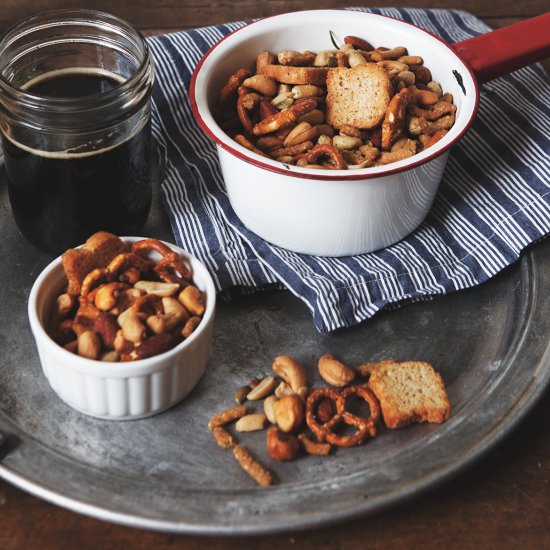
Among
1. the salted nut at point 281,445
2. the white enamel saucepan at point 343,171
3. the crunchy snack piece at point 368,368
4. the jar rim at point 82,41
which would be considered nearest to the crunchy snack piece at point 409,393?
the crunchy snack piece at point 368,368

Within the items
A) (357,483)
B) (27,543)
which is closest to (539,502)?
(357,483)

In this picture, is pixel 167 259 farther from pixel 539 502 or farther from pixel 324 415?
pixel 539 502

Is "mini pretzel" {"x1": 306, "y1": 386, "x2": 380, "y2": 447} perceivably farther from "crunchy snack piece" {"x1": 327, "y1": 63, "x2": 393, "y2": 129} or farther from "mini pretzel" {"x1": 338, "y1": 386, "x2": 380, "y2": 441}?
"crunchy snack piece" {"x1": 327, "y1": 63, "x2": 393, "y2": 129}

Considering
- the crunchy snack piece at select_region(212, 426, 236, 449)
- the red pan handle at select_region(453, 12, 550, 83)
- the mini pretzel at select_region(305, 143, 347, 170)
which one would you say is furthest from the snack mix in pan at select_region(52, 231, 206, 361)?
the red pan handle at select_region(453, 12, 550, 83)

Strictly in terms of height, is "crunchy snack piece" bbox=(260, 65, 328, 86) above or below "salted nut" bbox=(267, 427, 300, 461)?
above

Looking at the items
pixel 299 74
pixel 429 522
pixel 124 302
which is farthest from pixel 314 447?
pixel 299 74

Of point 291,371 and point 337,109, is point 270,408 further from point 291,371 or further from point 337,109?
point 337,109

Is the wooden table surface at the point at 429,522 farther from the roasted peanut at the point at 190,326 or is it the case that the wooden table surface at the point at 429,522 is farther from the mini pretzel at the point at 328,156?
the mini pretzel at the point at 328,156
